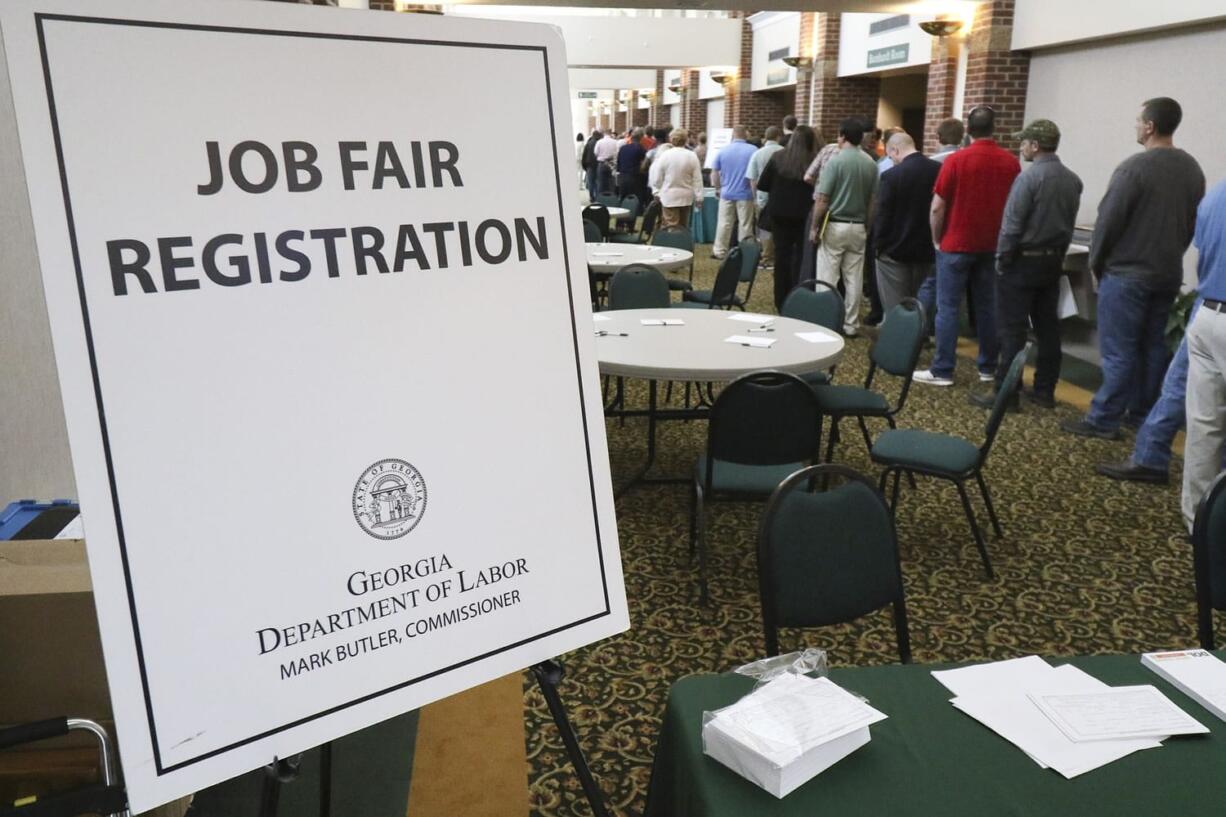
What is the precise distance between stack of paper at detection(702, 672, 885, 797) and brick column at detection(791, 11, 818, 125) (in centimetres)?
1220

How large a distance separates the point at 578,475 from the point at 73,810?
0.89m

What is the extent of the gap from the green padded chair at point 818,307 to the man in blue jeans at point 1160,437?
1508mm

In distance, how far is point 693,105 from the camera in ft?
62.7

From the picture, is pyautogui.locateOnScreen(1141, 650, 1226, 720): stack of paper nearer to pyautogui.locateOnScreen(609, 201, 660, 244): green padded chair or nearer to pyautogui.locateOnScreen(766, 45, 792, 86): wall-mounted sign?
pyautogui.locateOnScreen(609, 201, 660, 244): green padded chair

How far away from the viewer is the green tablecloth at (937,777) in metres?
1.34

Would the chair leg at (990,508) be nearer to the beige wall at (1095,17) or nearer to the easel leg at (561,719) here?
the easel leg at (561,719)

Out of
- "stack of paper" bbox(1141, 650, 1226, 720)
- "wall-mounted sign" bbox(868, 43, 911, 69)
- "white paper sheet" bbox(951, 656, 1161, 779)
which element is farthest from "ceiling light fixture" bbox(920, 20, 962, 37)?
"white paper sheet" bbox(951, 656, 1161, 779)

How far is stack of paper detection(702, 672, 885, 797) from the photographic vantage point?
1358 millimetres

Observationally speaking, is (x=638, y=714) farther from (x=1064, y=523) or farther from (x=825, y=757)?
(x=1064, y=523)

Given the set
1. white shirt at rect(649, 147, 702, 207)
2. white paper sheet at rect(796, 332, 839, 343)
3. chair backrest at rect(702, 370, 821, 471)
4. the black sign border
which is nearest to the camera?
the black sign border

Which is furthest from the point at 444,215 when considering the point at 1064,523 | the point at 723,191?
the point at 723,191

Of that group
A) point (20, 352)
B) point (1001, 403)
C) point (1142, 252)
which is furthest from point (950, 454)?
point (20, 352)

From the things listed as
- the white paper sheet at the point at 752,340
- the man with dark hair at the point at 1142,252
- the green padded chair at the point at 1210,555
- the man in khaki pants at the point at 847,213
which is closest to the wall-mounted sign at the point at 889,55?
the man in khaki pants at the point at 847,213

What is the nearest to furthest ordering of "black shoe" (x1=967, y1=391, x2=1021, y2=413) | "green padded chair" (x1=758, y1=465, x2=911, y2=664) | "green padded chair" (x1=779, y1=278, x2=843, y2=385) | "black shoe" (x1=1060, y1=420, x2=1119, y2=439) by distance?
"green padded chair" (x1=758, y1=465, x2=911, y2=664) < "green padded chair" (x1=779, y1=278, x2=843, y2=385) < "black shoe" (x1=1060, y1=420, x2=1119, y2=439) < "black shoe" (x1=967, y1=391, x2=1021, y2=413)
